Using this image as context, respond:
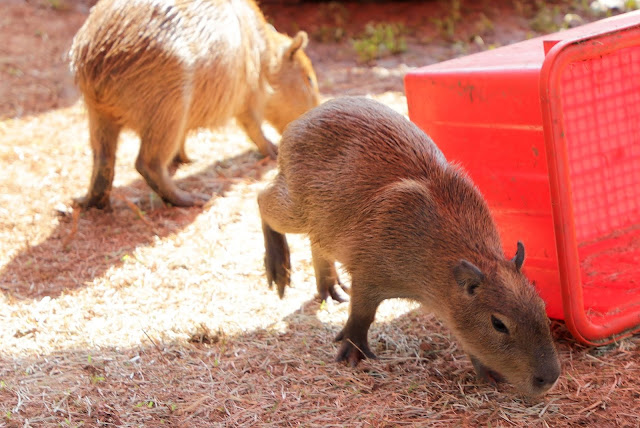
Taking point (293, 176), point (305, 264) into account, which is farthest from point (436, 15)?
point (293, 176)

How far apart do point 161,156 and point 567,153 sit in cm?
297

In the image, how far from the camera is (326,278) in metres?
4.11

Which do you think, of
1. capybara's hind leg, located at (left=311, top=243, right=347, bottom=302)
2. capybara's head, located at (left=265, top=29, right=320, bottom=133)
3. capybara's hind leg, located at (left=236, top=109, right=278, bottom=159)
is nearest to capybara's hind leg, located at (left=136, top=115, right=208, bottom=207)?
capybara's hind leg, located at (left=236, top=109, right=278, bottom=159)

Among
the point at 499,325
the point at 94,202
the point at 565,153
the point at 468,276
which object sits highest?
the point at 565,153

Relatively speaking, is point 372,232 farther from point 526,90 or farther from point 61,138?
point 61,138

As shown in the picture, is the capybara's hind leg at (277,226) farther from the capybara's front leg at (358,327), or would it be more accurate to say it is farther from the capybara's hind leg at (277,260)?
the capybara's front leg at (358,327)

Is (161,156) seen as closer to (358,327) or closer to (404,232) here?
(358,327)

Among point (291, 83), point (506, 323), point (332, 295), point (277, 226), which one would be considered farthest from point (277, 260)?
point (291, 83)

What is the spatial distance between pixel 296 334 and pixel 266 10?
7.13m

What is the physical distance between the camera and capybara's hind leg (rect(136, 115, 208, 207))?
17.0 feet

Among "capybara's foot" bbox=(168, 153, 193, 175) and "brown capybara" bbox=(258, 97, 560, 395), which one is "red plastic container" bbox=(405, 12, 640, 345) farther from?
"capybara's foot" bbox=(168, 153, 193, 175)

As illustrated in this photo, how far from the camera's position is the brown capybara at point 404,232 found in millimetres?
2934

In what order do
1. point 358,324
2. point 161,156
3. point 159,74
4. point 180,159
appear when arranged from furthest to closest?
point 180,159, point 161,156, point 159,74, point 358,324

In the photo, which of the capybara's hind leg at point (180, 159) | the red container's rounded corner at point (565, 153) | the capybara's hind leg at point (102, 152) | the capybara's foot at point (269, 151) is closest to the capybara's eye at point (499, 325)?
the red container's rounded corner at point (565, 153)
